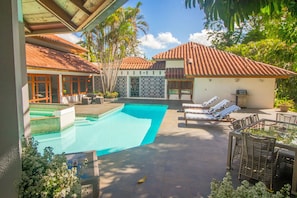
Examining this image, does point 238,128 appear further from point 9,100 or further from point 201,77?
point 201,77

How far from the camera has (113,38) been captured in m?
18.8

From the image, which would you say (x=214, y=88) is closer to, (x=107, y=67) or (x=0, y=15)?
(x=107, y=67)

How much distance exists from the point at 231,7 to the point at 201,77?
13.8 metres

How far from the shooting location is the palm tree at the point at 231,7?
1.77 meters

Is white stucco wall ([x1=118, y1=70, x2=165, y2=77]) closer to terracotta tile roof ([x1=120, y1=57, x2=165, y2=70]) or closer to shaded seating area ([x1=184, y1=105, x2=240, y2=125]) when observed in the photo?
terracotta tile roof ([x1=120, y1=57, x2=165, y2=70])

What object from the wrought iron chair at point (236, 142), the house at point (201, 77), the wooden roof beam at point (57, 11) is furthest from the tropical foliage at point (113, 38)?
the wrought iron chair at point (236, 142)

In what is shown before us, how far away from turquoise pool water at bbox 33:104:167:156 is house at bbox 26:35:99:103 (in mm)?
5532

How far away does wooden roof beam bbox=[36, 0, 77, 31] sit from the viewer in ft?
12.1

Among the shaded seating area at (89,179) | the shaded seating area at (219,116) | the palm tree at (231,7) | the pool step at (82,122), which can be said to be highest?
the palm tree at (231,7)

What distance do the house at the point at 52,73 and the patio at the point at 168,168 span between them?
404 inches

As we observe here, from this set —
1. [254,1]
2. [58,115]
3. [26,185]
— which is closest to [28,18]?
[26,185]

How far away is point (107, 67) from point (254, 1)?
19674mm

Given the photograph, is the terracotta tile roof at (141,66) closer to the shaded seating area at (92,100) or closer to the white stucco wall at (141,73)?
the white stucco wall at (141,73)

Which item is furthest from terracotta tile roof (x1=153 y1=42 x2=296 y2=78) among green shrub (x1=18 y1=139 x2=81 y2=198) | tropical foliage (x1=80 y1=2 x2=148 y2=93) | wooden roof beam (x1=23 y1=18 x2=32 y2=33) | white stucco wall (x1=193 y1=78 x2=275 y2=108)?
green shrub (x1=18 y1=139 x2=81 y2=198)
